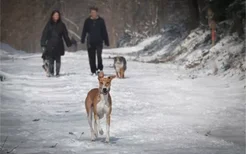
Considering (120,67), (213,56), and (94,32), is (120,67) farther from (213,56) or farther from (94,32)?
(213,56)

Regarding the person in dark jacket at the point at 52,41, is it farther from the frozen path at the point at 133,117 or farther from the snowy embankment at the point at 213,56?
the snowy embankment at the point at 213,56

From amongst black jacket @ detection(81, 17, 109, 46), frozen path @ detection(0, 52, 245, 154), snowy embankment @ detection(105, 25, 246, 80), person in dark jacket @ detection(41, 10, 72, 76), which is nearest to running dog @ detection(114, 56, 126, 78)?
black jacket @ detection(81, 17, 109, 46)

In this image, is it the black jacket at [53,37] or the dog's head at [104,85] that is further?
the black jacket at [53,37]

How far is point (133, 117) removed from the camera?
10.2 m

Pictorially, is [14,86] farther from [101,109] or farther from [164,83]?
[101,109]

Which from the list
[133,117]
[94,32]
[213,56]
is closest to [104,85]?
[133,117]

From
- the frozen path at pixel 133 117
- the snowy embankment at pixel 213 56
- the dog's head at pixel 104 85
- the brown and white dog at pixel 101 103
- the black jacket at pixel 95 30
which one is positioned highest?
the black jacket at pixel 95 30

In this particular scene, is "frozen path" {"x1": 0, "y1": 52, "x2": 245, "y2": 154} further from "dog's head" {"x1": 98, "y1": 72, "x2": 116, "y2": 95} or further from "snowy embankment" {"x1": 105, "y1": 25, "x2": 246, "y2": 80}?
"snowy embankment" {"x1": 105, "y1": 25, "x2": 246, "y2": 80}

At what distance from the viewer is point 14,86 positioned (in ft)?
47.5

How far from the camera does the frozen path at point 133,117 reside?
7.67 m

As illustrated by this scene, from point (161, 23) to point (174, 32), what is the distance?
12.7 metres

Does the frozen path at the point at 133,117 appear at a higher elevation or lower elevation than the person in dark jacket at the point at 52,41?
lower

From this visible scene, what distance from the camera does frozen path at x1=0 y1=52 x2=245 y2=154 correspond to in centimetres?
767

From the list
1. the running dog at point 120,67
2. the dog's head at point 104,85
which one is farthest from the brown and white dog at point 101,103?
the running dog at point 120,67
